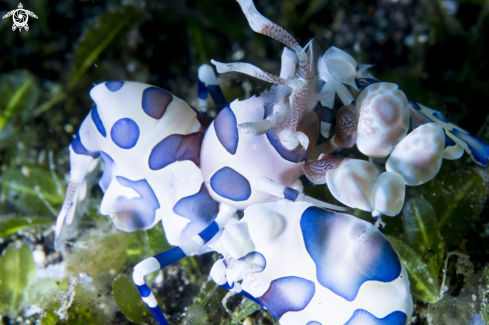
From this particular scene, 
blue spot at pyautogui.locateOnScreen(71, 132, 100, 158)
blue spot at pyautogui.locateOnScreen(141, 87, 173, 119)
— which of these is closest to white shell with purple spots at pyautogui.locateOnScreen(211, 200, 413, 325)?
blue spot at pyautogui.locateOnScreen(141, 87, 173, 119)

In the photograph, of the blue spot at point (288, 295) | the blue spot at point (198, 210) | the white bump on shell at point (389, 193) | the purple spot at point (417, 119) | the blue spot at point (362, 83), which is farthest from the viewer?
the blue spot at point (198, 210)

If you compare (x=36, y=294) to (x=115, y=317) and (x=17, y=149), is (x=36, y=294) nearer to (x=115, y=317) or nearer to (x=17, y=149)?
(x=115, y=317)

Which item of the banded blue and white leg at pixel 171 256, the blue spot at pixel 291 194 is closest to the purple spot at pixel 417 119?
the blue spot at pixel 291 194

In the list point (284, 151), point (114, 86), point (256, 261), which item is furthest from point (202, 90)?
point (256, 261)

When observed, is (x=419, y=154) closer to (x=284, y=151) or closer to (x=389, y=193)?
(x=389, y=193)

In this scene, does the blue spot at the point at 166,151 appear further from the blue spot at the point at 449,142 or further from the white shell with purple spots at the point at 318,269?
the blue spot at the point at 449,142

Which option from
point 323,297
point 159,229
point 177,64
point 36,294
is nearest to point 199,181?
point 159,229
